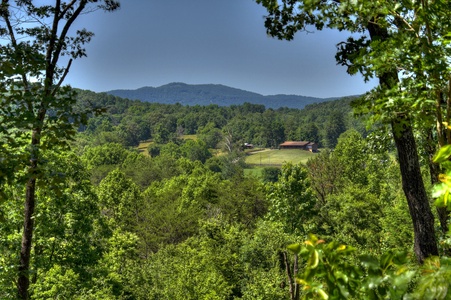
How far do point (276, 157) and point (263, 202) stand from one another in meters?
106

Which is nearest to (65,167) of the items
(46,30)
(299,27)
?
(46,30)

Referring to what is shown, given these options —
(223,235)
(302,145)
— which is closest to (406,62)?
(223,235)

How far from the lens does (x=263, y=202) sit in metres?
42.0

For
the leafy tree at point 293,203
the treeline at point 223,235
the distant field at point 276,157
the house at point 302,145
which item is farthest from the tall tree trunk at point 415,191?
the house at point 302,145

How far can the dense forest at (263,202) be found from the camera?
234cm

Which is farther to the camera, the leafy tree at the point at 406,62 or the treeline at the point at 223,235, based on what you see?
the leafy tree at the point at 406,62

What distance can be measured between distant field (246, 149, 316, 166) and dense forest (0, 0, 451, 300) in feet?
304

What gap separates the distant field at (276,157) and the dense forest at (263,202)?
9252 centimetres

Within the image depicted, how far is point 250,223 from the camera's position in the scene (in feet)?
133

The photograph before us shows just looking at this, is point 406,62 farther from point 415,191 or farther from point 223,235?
point 223,235

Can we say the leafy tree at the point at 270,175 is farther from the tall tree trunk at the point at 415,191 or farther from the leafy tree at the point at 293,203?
the tall tree trunk at the point at 415,191

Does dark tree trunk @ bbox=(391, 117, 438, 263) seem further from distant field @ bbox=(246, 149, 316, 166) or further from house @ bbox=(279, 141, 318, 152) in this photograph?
house @ bbox=(279, 141, 318, 152)

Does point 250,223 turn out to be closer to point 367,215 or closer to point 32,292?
point 367,215

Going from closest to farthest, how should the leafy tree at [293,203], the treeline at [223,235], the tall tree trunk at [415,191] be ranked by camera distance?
1. the treeline at [223,235]
2. the tall tree trunk at [415,191]
3. the leafy tree at [293,203]
